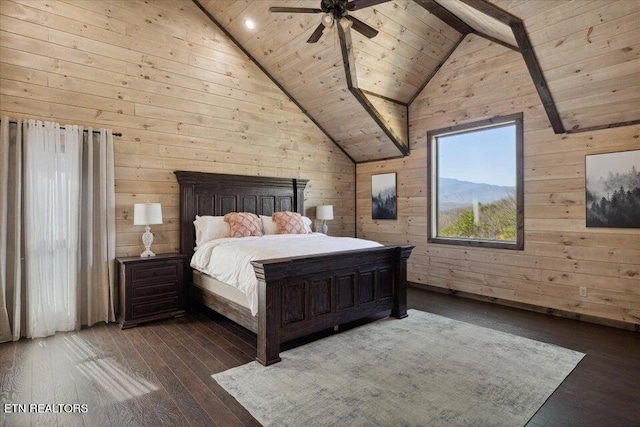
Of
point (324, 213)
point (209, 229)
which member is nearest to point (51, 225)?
point (209, 229)

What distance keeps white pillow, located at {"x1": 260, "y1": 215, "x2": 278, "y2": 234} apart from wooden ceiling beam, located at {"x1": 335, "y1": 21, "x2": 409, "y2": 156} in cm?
222

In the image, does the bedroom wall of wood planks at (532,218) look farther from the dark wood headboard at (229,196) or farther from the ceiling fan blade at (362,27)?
the ceiling fan blade at (362,27)

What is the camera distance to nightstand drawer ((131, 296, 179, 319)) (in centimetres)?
381

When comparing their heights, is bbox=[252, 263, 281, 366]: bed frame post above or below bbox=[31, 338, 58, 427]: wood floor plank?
above

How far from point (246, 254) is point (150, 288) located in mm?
1475

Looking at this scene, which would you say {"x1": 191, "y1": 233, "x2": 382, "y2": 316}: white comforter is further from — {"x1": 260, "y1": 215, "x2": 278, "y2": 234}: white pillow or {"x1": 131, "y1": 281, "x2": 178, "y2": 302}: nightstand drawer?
{"x1": 260, "y1": 215, "x2": 278, "y2": 234}: white pillow

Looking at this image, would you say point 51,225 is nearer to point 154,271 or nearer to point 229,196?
point 154,271

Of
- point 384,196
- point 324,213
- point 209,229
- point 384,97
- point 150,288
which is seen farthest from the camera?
point 384,196

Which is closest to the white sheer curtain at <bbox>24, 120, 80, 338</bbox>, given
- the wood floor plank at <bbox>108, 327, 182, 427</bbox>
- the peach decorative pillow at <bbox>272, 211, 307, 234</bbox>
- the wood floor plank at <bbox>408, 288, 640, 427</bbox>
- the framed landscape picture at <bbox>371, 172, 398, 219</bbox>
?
the wood floor plank at <bbox>108, 327, 182, 427</bbox>

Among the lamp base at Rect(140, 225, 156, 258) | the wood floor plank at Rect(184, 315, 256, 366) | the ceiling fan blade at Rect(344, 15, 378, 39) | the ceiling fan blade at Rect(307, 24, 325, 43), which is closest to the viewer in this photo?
the wood floor plank at Rect(184, 315, 256, 366)

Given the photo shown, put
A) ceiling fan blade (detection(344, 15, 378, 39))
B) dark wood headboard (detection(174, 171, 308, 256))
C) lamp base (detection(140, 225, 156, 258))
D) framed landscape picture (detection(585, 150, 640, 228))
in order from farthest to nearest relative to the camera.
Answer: dark wood headboard (detection(174, 171, 308, 256)) → lamp base (detection(140, 225, 156, 258)) → framed landscape picture (detection(585, 150, 640, 228)) → ceiling fan blade (detection(344, 15, 378, 39))

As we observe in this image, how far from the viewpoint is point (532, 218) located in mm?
4316

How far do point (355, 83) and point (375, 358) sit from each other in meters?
3.63

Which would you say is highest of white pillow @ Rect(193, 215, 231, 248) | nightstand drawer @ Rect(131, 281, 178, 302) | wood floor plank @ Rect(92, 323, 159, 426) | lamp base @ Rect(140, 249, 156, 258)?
white pillow @ Rect(193, 215, 231, 248)
